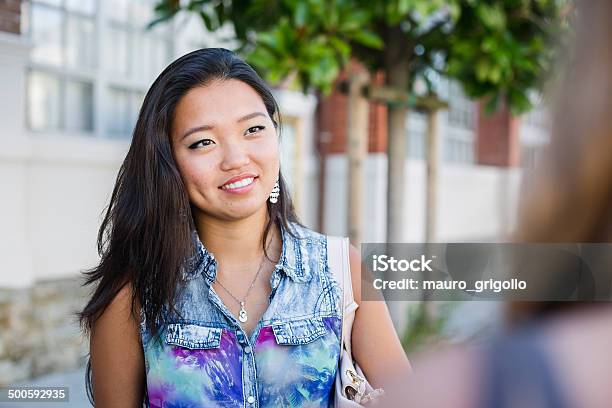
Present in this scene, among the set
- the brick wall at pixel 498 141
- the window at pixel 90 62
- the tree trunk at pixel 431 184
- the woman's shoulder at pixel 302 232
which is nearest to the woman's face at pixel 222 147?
the woman's shoulder at pixel 302 232

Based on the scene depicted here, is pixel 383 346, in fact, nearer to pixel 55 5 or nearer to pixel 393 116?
pixel 393 116

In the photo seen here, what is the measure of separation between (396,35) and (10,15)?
2.13m

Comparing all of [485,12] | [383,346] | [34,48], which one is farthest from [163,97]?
[34,48]

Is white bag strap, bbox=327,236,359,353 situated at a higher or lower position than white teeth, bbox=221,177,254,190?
lower

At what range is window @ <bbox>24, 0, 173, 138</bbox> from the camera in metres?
4.47

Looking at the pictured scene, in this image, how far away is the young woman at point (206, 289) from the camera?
A: 1434mm

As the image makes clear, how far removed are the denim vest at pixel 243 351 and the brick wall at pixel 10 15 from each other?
2.98 m

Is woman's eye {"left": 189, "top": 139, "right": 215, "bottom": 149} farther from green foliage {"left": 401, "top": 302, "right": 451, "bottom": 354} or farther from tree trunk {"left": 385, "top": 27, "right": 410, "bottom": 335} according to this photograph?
tree trunk {"left": 385, "top": 27, "right": 410, "bottom": 335}

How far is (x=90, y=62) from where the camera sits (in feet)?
15.9

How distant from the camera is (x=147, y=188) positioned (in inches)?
58.2

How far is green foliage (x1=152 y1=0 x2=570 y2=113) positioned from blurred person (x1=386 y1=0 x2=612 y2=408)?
1.78 m

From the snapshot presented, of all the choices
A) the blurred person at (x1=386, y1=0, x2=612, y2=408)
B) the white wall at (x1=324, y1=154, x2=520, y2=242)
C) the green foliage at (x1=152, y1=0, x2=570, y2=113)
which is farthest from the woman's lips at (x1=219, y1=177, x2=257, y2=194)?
the white wall at (x1=324, y1=154, x2=520, y2=242)

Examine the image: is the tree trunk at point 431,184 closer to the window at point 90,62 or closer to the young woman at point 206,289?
the window at point 90,62

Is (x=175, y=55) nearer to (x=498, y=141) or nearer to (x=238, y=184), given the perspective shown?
(x=238, y=184)
